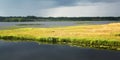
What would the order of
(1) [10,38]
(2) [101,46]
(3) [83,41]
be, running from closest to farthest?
(2) [101,46] → (3) [83,41] → (1) [10,38]

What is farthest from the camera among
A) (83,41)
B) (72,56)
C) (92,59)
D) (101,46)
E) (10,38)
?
(10,38)

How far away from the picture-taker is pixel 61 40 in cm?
5359

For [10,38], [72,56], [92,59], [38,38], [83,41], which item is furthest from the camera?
[10,38]

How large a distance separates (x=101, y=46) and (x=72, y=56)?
8834 millimetres

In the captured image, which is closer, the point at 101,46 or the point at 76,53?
the point at 76,53

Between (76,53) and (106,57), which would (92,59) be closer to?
(106,57)

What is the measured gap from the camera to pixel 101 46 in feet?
149

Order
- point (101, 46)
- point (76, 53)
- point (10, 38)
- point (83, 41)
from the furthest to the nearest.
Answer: point (10, 38), point (83, 41), point (101, 46), point (76, 53)

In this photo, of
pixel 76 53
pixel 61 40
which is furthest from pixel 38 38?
pixel 76 53

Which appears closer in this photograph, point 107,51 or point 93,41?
point 107,51

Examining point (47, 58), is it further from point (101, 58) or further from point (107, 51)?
point (107, 51)

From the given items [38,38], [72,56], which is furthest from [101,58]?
[38,38]

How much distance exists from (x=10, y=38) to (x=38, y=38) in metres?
8.17

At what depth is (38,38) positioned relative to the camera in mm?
58625
